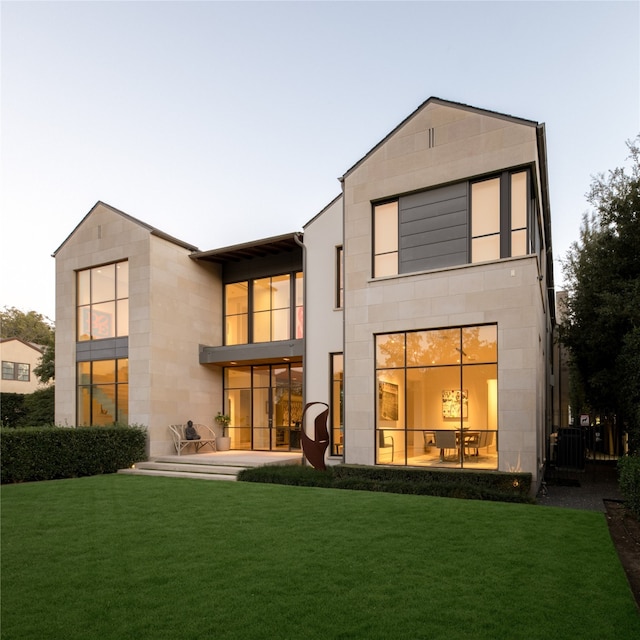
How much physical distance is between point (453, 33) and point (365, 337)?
788cm

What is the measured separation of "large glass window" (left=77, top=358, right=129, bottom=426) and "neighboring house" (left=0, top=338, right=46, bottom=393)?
70.6ft

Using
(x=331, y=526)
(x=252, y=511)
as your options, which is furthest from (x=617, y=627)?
(x=252, y=511)

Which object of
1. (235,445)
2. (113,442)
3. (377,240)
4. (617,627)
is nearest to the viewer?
(617,627)

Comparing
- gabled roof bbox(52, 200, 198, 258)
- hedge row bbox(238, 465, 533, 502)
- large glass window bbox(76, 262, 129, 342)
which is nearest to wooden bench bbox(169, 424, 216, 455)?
large glass window bbox(76, 262, 129, 342)

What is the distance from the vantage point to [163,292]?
17672mm

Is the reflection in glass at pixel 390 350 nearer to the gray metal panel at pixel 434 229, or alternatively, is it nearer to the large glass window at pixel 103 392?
the gray metal panel at pixel 434 229

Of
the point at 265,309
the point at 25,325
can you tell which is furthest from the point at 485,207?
the point at 25,325

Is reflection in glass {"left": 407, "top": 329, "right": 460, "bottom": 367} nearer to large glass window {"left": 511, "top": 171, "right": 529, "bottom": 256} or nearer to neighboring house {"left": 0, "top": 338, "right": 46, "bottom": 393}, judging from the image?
large glass window {"left": 511, "top": 171, "right": 529, "bottom": 256}

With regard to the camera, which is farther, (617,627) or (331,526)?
(331,526)

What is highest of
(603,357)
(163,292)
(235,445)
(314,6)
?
(314,6)

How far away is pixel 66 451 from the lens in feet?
47.1

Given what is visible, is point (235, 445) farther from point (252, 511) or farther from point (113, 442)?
point (252, 511)

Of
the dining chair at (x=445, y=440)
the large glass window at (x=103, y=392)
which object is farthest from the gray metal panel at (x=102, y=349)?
the dining chair at (x=445, y=440)

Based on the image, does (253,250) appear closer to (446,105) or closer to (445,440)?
(446,105)
